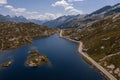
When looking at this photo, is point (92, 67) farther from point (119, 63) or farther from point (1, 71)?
point (1, 71)

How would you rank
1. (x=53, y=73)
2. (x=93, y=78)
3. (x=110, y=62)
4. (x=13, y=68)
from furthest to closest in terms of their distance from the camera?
(x=13, y=68)
(x=110, y=62)
(x=53, y=73)
(x=93, y=78)

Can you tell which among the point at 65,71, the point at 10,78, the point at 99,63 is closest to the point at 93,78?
the point at 65,71

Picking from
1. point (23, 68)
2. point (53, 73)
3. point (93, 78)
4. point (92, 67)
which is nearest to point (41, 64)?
point (23, 68)

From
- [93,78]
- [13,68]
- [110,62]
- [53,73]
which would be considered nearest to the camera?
[93,78]

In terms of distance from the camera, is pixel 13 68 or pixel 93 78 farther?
pixel 13 68

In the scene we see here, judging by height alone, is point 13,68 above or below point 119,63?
below

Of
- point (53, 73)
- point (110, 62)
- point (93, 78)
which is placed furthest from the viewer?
point (110, 62)

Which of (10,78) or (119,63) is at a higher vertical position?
(119,63)

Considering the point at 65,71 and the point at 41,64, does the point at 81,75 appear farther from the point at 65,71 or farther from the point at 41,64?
the point at 41,64

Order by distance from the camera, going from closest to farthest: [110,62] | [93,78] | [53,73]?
[93,78]
[53,73]
[110,62]

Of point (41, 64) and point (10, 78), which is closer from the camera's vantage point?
point (10, 78)
